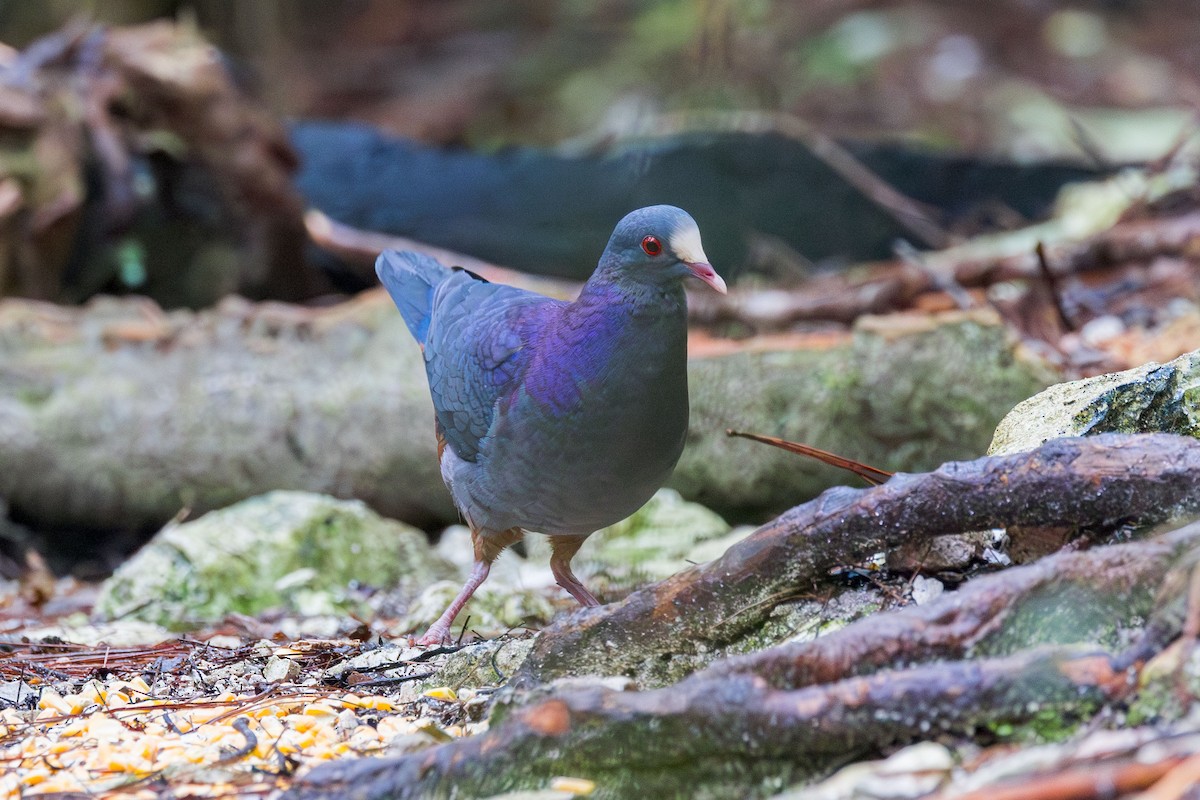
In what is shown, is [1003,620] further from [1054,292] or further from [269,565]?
[1054,292]

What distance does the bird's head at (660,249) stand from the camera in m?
3.14

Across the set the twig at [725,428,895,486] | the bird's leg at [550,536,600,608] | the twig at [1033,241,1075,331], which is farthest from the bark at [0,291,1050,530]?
the twig at [725,428,895,486]

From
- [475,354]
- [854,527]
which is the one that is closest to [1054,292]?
[475,354]

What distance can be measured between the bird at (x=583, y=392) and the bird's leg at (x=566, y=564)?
0.28 m

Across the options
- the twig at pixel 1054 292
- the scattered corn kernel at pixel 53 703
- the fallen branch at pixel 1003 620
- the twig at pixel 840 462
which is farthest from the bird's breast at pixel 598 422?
the twig at pixel 1054 292

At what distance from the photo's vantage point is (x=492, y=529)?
380 cm

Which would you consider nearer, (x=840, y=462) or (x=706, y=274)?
(x=840, y=462)

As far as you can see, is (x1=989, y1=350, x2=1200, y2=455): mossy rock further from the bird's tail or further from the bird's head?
the bird's tail

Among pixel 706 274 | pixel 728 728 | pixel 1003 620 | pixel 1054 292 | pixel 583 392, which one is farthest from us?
pixel 1054 292

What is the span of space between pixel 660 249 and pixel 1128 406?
121cm

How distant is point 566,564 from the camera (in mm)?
4078

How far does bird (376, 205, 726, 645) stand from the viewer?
3.20m

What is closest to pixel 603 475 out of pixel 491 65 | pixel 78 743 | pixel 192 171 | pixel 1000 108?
pixel 78 743

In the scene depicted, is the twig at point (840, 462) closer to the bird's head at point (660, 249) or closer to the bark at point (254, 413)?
the bird's head at point (660, 249)
